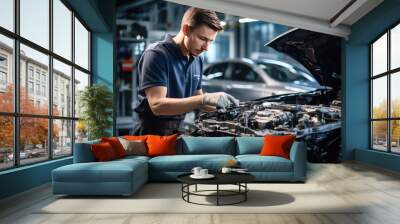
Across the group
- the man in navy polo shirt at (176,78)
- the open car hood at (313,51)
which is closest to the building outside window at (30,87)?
the man in navy polo shirt at (176,78)

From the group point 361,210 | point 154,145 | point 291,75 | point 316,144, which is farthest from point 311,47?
point 361,210

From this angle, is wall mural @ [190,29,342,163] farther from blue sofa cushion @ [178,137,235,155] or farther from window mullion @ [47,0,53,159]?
window mullion @ [47,0,53,159]

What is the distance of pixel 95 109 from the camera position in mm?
7281

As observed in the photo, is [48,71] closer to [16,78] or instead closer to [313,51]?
[16,78]

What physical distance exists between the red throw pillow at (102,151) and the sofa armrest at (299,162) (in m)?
2.71

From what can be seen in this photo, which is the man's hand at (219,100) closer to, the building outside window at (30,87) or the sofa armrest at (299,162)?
the sofa armrest at (299,162)

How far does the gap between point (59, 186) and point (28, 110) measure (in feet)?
4.36

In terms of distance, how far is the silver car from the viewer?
823 centimetres

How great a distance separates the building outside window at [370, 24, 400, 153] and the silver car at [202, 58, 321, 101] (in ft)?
4.24

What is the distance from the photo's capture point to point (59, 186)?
464cm

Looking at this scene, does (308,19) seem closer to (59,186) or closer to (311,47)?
(311,47)

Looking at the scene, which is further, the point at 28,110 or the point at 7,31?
the point at 28,110

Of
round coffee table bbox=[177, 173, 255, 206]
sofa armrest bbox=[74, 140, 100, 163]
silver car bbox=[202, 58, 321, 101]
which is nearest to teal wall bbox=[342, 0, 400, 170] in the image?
silver car bbox=[202, 58, 321, 101]

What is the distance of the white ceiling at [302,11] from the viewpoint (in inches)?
266
